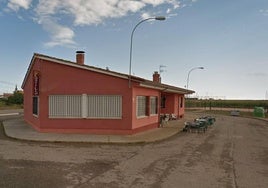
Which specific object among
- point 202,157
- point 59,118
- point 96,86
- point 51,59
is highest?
point 51,59

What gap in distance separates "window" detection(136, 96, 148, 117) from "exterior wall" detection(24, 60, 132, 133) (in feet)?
5.55

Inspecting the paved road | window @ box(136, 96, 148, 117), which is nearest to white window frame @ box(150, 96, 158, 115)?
window @ box(136, 96, 148, 117)

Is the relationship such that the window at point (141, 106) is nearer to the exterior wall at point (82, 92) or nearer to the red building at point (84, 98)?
the red building at point (84, 98)

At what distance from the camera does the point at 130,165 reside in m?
10.1

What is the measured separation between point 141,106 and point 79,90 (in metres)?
4.18

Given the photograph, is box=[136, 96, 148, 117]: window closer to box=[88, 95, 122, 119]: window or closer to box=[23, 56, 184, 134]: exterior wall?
box=[23, 56, 184, 134]: exterior wall

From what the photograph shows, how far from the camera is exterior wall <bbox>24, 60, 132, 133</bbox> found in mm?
17703

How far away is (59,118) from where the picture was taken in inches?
710

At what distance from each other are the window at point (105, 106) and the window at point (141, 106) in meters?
1.61

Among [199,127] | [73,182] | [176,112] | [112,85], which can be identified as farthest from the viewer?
[176,112]

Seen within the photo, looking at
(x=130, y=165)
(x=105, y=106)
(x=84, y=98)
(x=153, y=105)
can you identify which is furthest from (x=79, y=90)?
(x=130, y=165)

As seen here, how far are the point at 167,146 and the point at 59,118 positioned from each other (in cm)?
675

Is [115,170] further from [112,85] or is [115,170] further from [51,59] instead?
[51,59]

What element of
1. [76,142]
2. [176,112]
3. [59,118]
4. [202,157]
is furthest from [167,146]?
[176,112]
